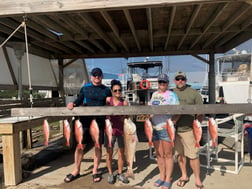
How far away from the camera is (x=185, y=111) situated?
106 inches

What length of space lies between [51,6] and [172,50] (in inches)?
207

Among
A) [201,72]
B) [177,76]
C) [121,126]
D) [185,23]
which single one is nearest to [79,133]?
[121,126]

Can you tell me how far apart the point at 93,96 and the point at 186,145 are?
64.6 inches

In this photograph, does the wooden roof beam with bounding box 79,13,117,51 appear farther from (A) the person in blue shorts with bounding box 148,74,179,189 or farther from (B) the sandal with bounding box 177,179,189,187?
(B) the sandal with bounding box 177,179,189,187

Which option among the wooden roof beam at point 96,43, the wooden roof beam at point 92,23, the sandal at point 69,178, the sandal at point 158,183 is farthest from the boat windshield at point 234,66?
the sandal at point 69,178

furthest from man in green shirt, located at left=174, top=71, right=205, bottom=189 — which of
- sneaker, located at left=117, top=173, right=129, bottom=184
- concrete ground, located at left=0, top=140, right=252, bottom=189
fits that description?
sneaker, located at left=117, top=173, right=129, bottom=184

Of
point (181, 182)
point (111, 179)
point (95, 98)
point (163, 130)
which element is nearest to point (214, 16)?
point (163, 130)

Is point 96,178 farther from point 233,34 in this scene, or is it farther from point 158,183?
point 233,34

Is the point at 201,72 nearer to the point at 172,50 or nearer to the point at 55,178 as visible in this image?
the point at 172,50

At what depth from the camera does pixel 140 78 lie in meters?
13.1

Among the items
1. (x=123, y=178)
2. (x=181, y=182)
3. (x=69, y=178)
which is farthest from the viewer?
(x=69, y=178)

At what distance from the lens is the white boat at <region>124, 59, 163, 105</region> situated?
34.0 ft

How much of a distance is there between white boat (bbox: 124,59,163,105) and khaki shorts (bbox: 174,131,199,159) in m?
6.85

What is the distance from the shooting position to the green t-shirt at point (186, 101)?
3.12 metres
